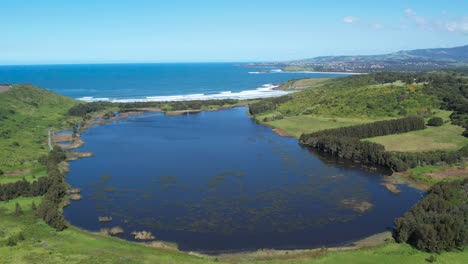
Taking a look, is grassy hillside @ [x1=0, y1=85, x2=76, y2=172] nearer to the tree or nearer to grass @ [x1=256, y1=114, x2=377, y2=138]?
the tree

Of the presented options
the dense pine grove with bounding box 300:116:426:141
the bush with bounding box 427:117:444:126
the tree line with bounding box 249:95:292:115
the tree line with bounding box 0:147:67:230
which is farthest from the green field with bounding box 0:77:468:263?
the tree line with bounding box 249:95:292:115

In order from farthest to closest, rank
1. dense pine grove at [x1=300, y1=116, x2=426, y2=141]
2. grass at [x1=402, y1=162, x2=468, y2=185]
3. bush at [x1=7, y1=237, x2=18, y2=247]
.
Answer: dense pine grove at [x1=300, y1=116, x2=426, y2=141]
grass at [x1=402, y1=162, x2=468, y2=185]
bush at [x1=7, y1=237, x2=18, y2=247]

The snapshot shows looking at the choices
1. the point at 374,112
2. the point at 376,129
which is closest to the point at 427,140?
the point at 376,129

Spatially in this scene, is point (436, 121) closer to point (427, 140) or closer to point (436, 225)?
point (427, 140)

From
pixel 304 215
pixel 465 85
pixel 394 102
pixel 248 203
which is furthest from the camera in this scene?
pixel 465 85

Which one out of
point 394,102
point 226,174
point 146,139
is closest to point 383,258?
point 226,174

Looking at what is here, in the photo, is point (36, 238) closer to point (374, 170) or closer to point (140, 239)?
point (140, 239)

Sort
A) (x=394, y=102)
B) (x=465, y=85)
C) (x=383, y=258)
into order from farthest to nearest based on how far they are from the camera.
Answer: (x=465, y=85), (x=394, y=102), (x=383, y=258)
